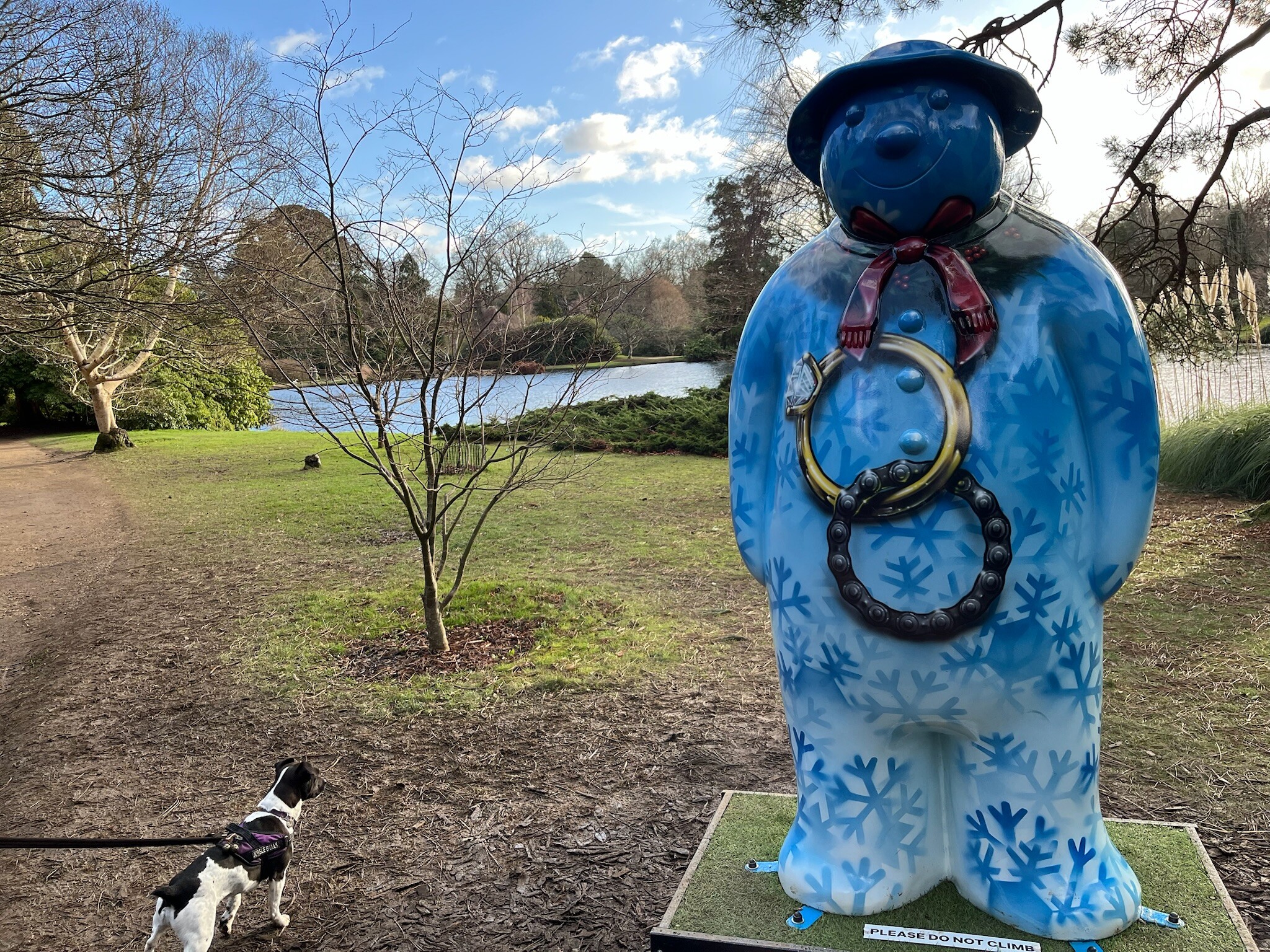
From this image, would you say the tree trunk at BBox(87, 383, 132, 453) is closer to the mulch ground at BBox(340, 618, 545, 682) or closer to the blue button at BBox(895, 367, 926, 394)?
the mulch ground at BBox(340, 618, 545, 682)

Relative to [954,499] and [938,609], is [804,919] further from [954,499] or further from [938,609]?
[954,499]

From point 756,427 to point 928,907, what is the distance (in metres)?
1.12

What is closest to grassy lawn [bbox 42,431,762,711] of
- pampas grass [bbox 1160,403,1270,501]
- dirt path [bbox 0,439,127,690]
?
dirt path [bbox 0,439,127,690]

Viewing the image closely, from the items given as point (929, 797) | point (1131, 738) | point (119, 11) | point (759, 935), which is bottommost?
point (1131, 738)

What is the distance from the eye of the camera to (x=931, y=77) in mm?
1564

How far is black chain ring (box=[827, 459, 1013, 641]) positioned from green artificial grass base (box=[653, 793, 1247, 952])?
A: 65 centimetres

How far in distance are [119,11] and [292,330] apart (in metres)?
3.95

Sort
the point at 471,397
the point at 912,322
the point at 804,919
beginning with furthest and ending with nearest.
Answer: the point at 471,397, the point at 804,919, the point at 912,322

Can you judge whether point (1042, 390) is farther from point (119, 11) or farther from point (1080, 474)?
point (119, 11)

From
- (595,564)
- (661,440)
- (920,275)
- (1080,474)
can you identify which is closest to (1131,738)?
(1080,474)

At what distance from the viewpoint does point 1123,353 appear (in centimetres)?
162

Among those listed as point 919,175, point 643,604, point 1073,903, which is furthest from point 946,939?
point 643,604

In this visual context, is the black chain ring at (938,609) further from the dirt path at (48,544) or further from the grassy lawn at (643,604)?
the dirt path at (48,544)

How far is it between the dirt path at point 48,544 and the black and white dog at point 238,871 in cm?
347
